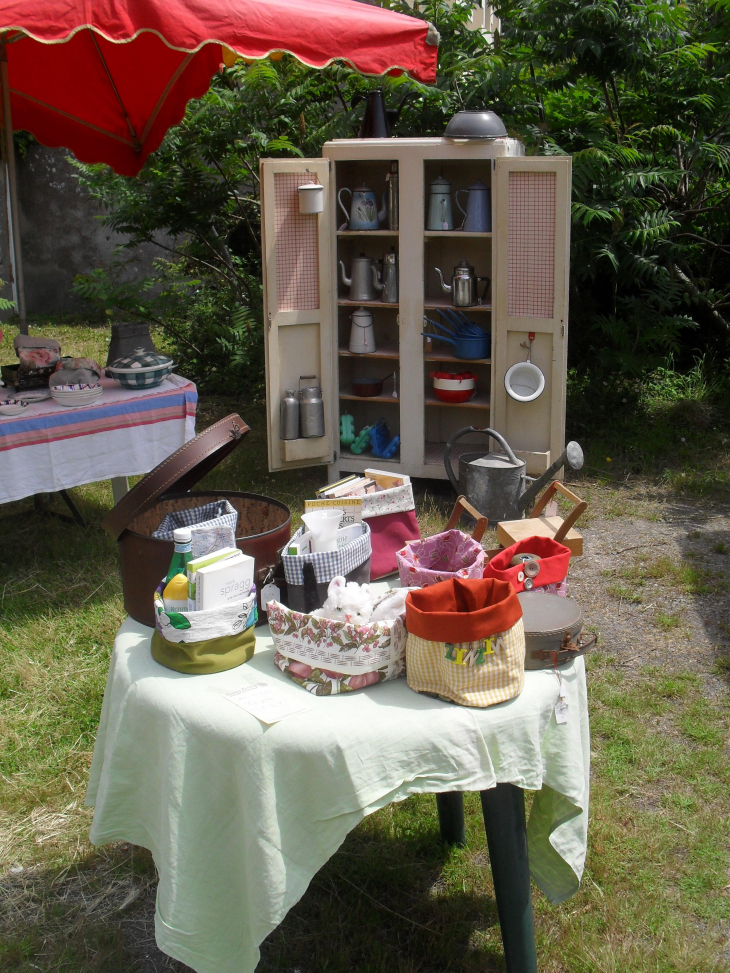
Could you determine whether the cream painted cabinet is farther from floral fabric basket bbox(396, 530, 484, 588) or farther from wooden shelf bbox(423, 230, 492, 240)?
floral fabric basket bbox(396, 530, 484, 588)

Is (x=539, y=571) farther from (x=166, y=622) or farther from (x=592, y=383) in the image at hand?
(x=592, y=383)

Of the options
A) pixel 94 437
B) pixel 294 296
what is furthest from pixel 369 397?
pixel 94 437

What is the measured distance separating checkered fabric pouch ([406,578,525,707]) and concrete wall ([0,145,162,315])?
→ 10.9 metres

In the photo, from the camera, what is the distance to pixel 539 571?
235 cm

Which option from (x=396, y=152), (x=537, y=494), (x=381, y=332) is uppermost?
(x=396, y=152)

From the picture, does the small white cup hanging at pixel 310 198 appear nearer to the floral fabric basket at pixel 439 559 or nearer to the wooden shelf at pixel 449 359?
the wooden shelf at pixel 449 359

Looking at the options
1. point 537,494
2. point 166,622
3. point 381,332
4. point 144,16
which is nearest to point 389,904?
point 166,622

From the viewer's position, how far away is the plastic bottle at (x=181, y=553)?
211 cm

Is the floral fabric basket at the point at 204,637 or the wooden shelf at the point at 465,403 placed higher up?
the wooden shelf at the point at 465,403

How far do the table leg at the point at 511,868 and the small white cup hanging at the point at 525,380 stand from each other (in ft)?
11.6

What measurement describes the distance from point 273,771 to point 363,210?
14.8ft

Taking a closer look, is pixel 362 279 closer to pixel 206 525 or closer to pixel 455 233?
pixel 455 233

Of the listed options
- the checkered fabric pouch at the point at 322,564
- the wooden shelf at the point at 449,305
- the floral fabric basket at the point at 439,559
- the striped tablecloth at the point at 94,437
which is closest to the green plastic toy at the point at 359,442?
the wooden shelf at the point at 449,305

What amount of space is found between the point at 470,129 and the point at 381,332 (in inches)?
66.2
